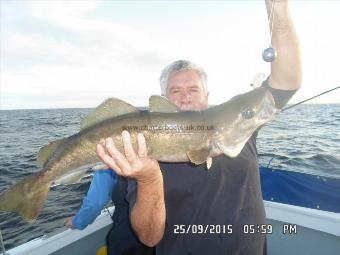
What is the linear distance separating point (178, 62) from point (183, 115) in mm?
1337

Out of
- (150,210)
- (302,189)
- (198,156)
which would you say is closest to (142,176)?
(150,210)

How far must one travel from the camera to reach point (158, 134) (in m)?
3.45

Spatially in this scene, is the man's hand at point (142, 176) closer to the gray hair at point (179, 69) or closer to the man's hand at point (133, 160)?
the man's hand at point (133, 160)

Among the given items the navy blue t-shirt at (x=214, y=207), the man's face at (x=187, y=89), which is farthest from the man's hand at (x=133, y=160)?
the man's face at (x=187, y=89)

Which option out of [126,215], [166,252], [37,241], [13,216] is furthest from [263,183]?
[13,216]

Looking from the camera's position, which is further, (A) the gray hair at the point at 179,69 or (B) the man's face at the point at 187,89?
(A) the gray hair at the point at 179,69

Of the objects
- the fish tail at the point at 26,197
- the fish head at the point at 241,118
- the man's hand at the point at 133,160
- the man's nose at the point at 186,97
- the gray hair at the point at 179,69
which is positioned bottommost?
the fish tail at the point at 26,197

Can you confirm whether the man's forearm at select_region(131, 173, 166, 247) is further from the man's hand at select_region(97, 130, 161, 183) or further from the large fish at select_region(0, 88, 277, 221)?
the large fish at select_region(0, 88, 277, 221)

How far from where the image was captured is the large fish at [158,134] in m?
3.42

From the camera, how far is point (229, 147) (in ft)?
11.8

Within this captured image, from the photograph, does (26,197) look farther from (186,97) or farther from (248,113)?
(248,113)

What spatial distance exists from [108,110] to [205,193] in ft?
4.89

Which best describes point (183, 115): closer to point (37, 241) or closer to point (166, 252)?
point (166, 252)

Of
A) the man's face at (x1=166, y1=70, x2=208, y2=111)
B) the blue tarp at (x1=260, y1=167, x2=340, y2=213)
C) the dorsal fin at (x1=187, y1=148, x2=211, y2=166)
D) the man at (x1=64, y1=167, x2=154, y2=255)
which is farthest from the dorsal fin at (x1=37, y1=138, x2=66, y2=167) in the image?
the blue tarp at (x1=260, y1=167, x2=340, y2=213)
